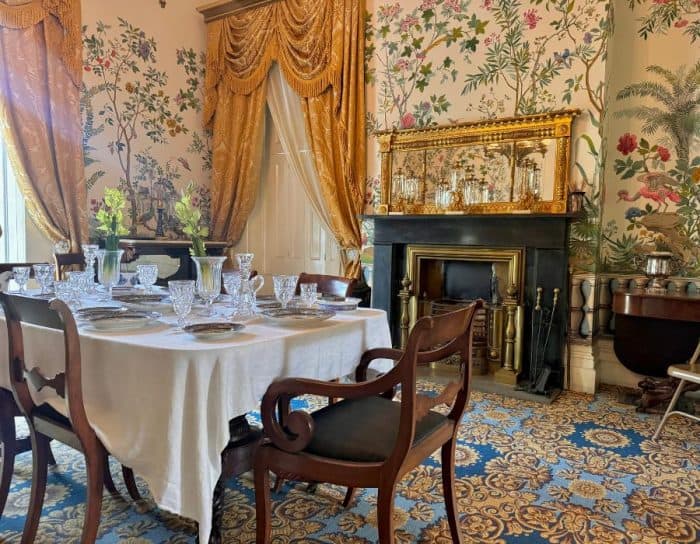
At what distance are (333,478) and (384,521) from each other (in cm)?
17

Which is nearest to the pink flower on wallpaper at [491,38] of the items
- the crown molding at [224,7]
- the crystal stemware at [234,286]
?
the crown molding at [224,7]

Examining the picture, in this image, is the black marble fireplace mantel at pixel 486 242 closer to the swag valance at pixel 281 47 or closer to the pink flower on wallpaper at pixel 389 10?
the swag valance at pixel 281 47

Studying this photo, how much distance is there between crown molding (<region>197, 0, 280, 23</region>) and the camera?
482 centimetres

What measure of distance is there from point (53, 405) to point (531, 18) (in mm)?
3709

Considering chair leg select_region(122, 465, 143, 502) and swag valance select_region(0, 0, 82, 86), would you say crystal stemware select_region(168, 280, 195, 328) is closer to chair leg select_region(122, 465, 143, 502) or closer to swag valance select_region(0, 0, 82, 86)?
chair leg select_region(122, 465, 143, 502)

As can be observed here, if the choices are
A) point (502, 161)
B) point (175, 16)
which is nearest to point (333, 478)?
point (502, 161)

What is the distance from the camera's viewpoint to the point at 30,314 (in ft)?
4.73

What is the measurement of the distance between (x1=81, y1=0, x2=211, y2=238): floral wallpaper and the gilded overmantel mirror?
2.12 meters

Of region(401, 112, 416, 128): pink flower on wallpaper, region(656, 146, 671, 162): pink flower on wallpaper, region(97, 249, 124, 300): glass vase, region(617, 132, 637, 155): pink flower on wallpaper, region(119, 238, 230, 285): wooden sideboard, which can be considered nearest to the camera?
region(97, 249, 124, 300): glass vase

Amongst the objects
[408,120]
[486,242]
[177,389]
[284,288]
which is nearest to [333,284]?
[284,288]

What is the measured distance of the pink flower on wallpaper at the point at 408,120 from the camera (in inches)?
160

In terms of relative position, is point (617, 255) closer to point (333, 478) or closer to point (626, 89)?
point (626, 89)

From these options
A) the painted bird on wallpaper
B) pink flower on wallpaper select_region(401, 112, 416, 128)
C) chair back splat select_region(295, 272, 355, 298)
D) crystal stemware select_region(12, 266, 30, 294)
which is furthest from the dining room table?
the painted bird on wallpaper

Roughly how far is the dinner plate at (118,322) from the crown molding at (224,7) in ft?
13.4
